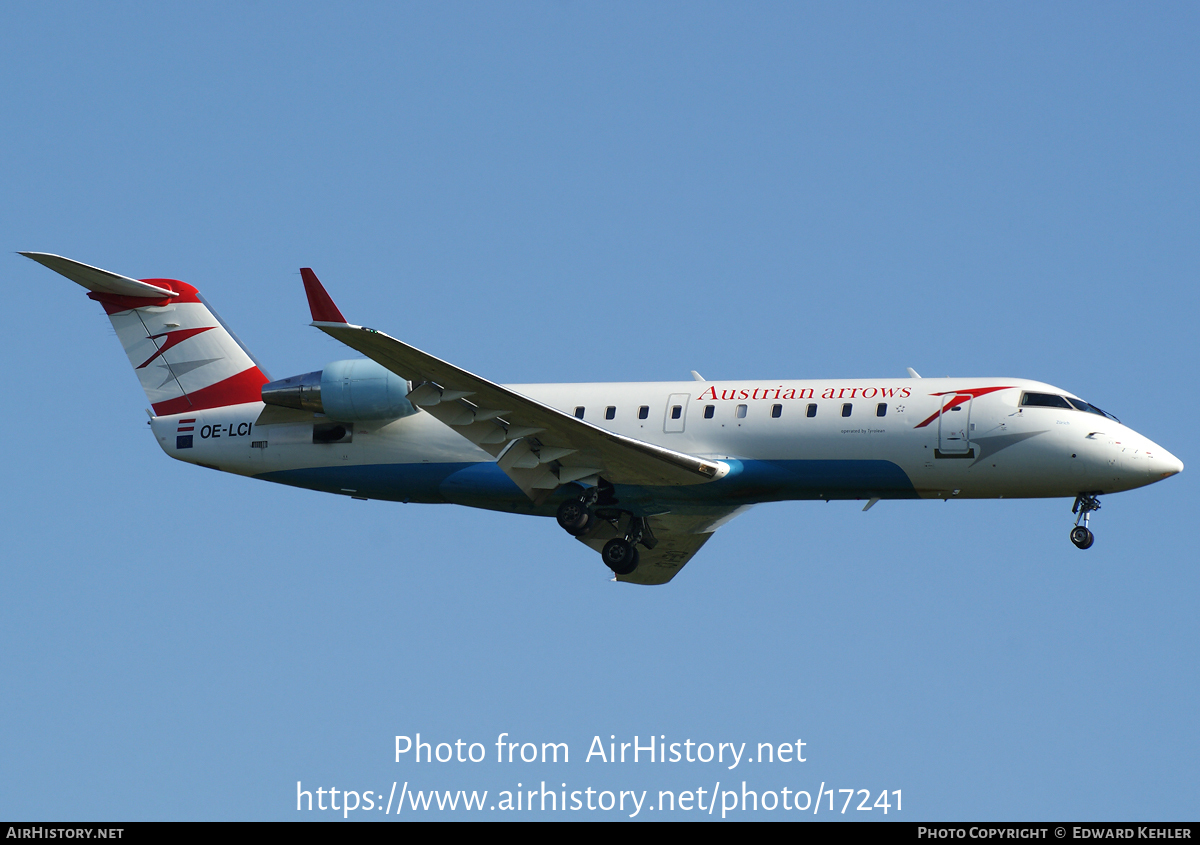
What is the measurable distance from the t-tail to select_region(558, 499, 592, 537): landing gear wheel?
7.19 metres

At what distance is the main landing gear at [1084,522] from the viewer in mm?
27281

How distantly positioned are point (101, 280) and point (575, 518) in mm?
11253

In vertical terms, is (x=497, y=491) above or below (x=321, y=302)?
below

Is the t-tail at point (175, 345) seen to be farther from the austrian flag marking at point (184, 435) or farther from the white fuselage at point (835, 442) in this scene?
the white fuselage at point (835, 442)

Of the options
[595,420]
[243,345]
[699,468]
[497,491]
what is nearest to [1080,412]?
[699,468]

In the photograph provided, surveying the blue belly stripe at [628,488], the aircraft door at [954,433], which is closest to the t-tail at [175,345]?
the blue belly stripe at [628,488]

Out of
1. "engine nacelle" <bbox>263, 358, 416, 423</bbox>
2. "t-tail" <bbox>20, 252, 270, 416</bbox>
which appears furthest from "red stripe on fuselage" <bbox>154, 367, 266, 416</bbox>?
→ "engine nacelle" <bbox>263, 358, 416, 423</bbox>

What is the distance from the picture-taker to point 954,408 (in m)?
27.3

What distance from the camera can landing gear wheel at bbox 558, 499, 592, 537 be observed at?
94.4 ft

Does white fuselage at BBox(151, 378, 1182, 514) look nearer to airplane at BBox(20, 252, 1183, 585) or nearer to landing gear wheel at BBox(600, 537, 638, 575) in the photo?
airplane at BBox(20, 252, 1183, 585)

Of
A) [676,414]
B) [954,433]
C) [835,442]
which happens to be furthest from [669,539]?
[954,433]

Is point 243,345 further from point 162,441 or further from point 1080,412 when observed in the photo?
point 1080,412

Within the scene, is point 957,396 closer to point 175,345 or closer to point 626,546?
point 626,546

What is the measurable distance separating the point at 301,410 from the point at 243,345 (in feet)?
9.37
